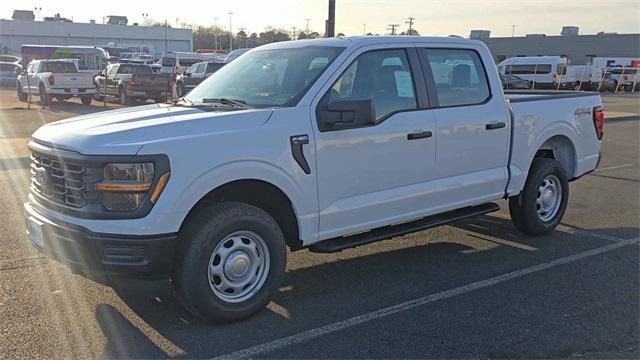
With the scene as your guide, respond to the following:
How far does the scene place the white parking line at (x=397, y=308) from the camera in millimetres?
3924

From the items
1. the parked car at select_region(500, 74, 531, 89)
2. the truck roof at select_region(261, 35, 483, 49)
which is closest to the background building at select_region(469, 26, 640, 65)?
the parked car at select_region(500, 74, 531, 89)

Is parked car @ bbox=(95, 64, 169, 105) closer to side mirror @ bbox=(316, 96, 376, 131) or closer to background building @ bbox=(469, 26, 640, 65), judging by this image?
side mirror @ bbox=(316, 96, 376, 131)

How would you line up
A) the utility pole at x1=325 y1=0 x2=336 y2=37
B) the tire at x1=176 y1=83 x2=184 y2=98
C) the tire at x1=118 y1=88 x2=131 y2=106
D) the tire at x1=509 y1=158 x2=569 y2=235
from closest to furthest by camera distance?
the tire at x1=509 y1=158 x2=569 y2=235 → the utility pole at x1=325 y1=0 x2=336 y2=37 → the tire at x1=118 y1=88 x2=131 y2=106 → the tire at x1=176 y1=83 x2=184 y2=98

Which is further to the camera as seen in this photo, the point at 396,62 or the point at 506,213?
Answer: the point at 506,213

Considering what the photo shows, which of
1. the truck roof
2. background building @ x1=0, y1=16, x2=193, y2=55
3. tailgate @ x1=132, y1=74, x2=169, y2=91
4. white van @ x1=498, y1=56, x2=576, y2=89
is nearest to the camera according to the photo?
the truck roof

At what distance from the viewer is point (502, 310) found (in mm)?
4586

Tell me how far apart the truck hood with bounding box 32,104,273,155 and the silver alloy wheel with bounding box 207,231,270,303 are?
2.45ft

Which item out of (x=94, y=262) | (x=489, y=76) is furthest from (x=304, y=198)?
(x=489, y=76)

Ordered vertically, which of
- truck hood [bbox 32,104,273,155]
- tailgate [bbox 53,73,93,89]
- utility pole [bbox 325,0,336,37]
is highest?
utility pole [bbox 325,0,336,37]

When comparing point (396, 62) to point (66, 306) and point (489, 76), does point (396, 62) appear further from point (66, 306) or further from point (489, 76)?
point (66, 306)

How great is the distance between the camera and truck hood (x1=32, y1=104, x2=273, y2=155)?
3895 millimetres

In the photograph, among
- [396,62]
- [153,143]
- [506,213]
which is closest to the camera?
[153,143]

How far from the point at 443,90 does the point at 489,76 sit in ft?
2.50

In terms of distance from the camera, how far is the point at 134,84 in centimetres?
2400
